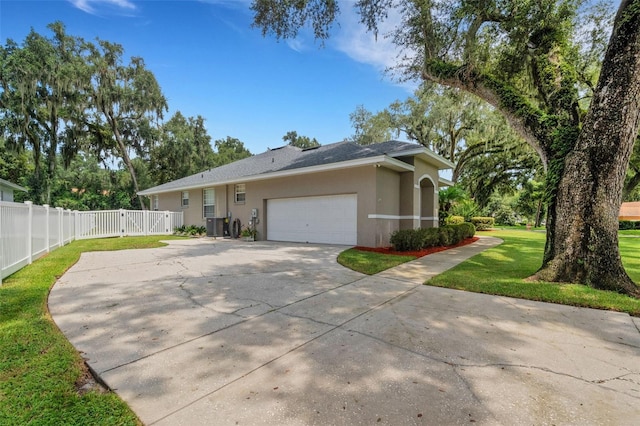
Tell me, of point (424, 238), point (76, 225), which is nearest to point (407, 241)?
point (424, 238)

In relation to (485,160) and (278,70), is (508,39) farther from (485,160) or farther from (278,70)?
(485,160)

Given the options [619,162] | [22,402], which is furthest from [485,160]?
[22,402]

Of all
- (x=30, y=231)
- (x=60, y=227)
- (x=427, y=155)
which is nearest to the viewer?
(x=30, y=231)

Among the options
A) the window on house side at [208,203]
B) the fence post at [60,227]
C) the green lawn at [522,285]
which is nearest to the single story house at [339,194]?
the window on house side at [208,203]

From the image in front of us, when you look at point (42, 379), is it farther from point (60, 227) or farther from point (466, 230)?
point (466, 230)

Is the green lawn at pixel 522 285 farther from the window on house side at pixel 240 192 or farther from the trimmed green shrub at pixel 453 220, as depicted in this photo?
the window on house side at pixel 240 192

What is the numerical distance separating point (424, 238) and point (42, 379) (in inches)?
380

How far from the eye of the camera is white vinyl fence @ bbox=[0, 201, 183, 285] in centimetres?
538

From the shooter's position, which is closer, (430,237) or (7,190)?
(430,237)

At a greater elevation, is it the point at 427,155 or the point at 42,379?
the point at 427,155

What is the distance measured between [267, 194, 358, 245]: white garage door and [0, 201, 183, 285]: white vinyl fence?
779cm

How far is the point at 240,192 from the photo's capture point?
15.4m

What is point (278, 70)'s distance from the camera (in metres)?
13.0

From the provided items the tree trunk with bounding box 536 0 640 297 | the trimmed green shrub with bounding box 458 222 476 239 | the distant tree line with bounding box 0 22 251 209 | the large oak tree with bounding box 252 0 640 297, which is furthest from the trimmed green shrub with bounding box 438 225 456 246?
the distant tree line with bounding box 0 22 251 209
